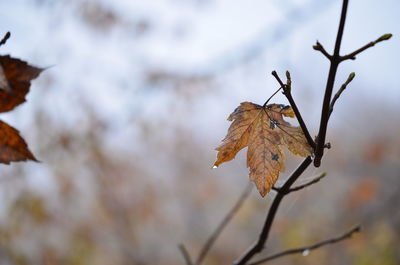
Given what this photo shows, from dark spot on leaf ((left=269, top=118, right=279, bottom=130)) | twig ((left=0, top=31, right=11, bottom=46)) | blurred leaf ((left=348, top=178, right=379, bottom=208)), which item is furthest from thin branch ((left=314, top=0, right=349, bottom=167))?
blurred leaf ((left=348, top=178, right=379, bottom=208))

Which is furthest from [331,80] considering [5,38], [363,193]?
[363,193]

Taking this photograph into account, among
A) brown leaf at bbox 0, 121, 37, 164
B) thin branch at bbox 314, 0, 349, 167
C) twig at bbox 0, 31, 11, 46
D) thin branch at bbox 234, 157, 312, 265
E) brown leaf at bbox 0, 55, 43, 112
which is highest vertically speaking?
brown leaf at bbox 0, 55, 43, 112

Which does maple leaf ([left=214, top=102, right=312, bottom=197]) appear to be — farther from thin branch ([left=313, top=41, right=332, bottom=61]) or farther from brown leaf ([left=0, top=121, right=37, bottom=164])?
brown leaf ([left=0, top=121, right=37, bottom=164])

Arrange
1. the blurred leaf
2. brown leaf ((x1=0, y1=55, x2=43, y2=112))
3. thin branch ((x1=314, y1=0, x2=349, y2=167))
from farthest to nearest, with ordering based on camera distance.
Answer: the blurred leaf → brown leaf ((x1=0, y1=55, x2=43, y2=112)) → thin branch ((x1=314, y1=0, x2=349, y2=167))

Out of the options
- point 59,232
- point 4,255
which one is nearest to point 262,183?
point 4,255

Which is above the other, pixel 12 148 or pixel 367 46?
pixel 12 148

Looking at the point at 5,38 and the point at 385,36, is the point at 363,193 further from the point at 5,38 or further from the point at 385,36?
the point at 5,38
